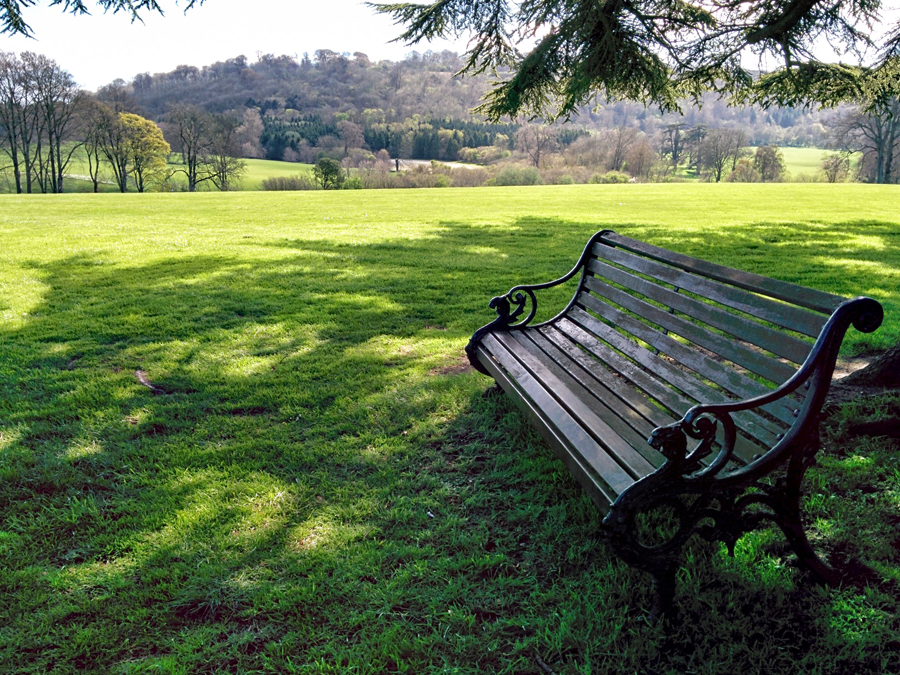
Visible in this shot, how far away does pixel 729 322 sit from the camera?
105 inches

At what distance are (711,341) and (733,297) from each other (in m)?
0.23

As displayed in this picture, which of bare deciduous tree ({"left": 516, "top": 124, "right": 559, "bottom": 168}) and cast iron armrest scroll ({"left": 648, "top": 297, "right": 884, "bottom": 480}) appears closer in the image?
cast iron armrest scroll ({"left": 648, "top": 297, "right": 884, "bottom": 480})

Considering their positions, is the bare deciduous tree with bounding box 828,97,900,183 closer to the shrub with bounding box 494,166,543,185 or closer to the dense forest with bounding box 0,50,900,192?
the dense forest with bounding box 0,50,900,192

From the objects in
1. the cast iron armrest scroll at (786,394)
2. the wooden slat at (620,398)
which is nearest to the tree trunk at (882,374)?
the wooden slat at (620,398)

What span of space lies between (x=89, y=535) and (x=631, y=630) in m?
2.53

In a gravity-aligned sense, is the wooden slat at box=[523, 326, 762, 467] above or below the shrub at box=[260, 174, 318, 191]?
below

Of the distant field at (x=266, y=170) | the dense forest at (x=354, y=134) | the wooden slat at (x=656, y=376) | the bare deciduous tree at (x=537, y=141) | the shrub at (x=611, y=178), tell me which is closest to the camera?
the wooden slat at (x=656, y=376)

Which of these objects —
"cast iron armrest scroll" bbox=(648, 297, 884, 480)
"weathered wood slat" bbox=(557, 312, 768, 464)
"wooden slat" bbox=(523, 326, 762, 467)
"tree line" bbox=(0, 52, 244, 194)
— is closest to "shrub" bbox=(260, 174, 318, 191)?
"tree line" bbox=(0, 52, 244, 194)

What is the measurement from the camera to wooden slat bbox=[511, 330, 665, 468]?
2.59 metres

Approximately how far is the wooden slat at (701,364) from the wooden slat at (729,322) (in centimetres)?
16

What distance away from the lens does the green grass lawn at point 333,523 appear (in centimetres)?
217

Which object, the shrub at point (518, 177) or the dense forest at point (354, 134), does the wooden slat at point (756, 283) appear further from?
the shrub at point (518, 177)

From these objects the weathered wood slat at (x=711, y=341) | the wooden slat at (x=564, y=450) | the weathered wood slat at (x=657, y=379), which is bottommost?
the wooden slat at (x=564, y=450)

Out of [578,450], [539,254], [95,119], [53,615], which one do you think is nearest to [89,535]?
[53,615]
